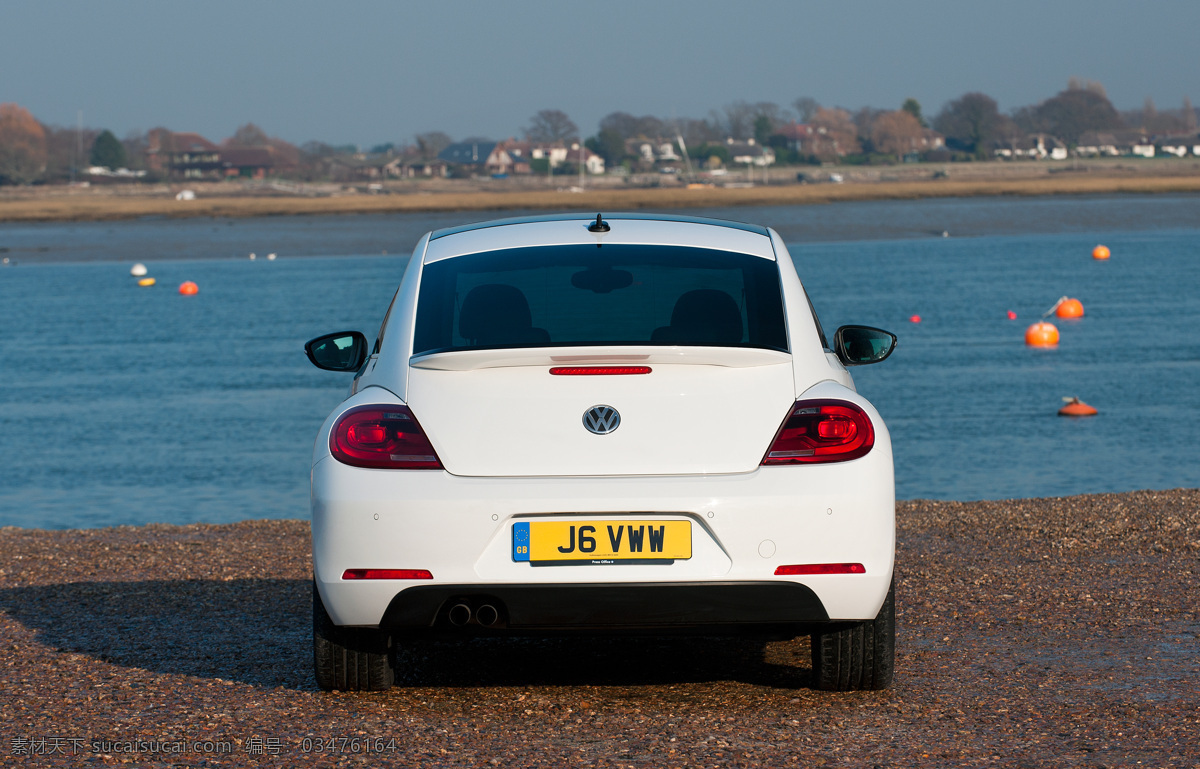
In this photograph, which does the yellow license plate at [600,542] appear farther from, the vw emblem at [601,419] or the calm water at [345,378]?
the calm water at [345,378]

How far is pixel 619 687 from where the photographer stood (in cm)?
529

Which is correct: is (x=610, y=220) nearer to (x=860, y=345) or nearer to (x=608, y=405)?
(x=860, y=345)

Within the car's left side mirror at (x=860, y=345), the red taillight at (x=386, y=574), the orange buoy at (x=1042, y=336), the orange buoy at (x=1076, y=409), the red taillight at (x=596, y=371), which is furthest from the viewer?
the orange buoy at (x=1042, y=336)

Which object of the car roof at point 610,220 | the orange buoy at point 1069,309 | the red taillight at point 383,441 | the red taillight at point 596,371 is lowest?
the orange buoy at point 1069,309

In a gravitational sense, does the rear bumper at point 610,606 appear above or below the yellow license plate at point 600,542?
below

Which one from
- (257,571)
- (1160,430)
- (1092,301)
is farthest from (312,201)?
(257,571)

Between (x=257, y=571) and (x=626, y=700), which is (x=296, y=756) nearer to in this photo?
(x=626, y=700)

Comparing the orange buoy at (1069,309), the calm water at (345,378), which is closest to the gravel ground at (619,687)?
the calm water at (345,378)

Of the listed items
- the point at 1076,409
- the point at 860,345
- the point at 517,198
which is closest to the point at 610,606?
the point at 860,345

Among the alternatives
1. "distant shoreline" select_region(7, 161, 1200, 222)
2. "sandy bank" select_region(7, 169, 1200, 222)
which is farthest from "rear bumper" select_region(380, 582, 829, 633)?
"distant shoreline" select_region(7, 161, 1200, 222)

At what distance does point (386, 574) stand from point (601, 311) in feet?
4.88

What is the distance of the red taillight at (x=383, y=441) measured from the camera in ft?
15.1

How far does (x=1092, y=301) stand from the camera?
4075 centimetres

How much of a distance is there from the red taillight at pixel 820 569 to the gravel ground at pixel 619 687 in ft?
1.64
